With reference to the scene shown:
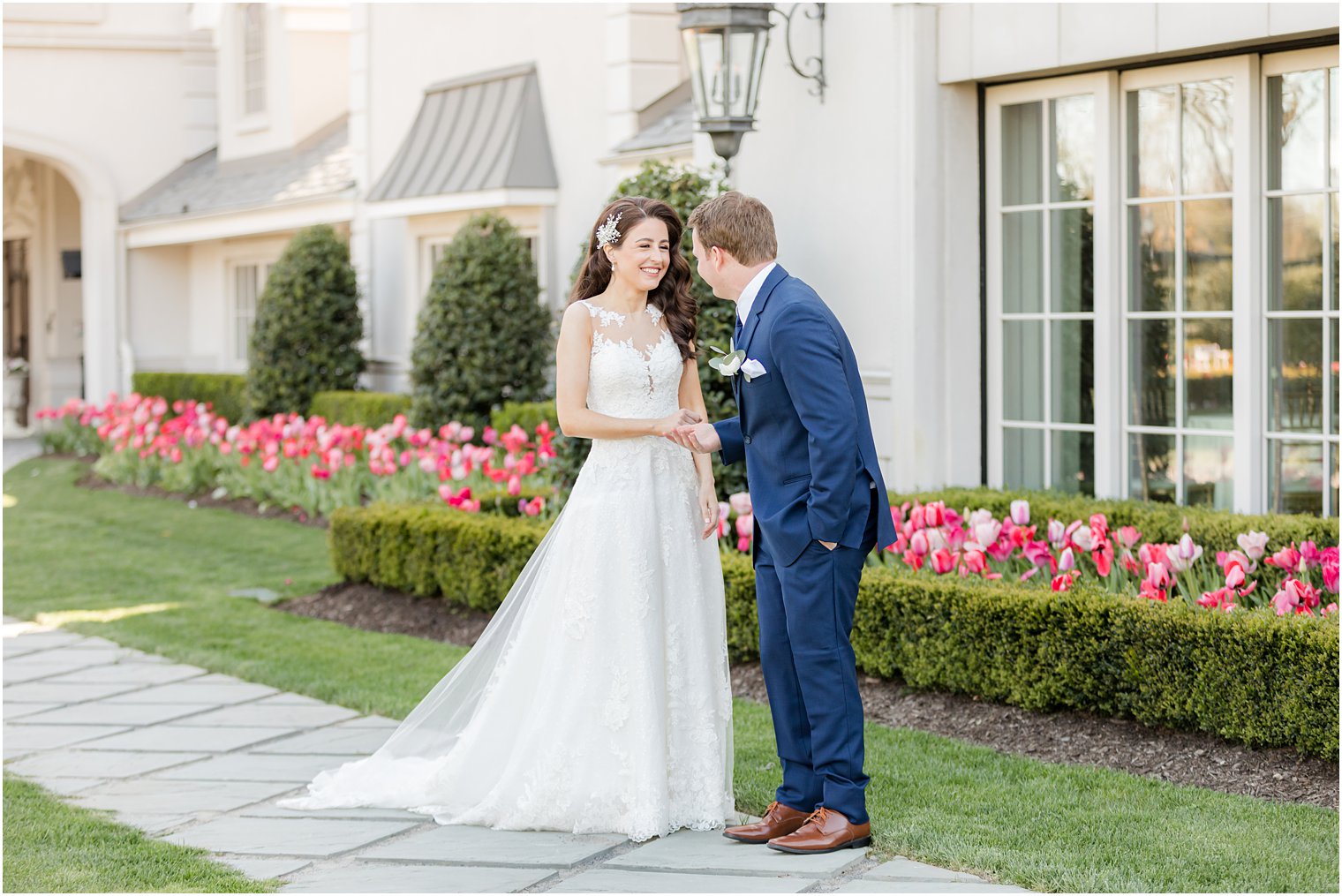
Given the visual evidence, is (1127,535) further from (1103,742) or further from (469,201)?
(469,201)

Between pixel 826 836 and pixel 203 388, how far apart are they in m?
15.8

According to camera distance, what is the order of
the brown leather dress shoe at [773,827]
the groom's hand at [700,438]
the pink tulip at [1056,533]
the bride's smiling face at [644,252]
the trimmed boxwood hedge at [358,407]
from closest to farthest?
the brown leather dress shoe at [773,827]
the groom's hand at [700,438]
the bride's smiling face at [644,252]
the pink tulip at [1056,533]
the trimmed boxwood hedge at [358,407]

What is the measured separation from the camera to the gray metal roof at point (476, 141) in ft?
45.5

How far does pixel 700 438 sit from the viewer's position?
15.3 ft

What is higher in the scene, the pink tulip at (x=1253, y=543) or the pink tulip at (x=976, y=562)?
the pink tulip at (x=1253, y=543)

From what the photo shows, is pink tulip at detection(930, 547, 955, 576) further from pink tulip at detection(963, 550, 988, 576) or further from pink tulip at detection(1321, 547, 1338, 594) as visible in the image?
Result: pink tulip at detection(1321, 547, 1338, 594)

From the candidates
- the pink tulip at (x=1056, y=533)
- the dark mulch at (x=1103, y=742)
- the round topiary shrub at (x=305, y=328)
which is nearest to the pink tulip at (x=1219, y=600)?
the dark mulch at (x=1103, y=742)

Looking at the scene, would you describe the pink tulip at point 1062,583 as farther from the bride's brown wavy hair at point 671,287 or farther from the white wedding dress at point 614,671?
the bride's brown wavy hair at point 671,287

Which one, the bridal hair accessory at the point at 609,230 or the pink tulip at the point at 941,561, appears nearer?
the bridal hair accessory at the point at 609,230

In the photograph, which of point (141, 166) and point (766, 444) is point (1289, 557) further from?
point (141, 166)

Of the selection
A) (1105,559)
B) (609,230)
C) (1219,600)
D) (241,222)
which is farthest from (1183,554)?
(241,222)

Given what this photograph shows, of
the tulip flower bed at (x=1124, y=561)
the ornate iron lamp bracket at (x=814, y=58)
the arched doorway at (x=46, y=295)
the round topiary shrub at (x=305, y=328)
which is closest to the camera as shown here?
the tulip flower bed at (x=1124, y=561)

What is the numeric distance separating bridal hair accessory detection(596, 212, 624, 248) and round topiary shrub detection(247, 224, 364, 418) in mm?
11430

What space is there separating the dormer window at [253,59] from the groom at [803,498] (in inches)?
665
